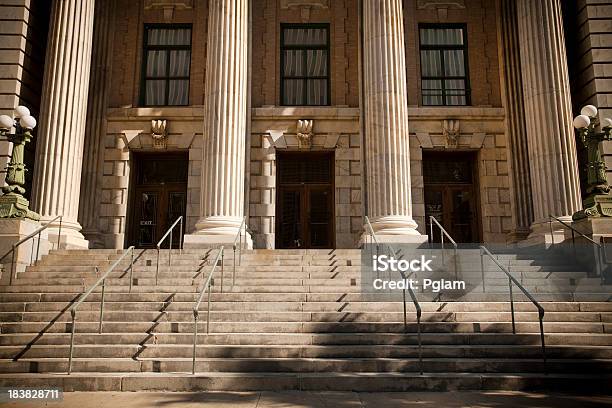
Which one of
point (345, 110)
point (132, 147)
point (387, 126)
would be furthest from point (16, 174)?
point (345, 110)

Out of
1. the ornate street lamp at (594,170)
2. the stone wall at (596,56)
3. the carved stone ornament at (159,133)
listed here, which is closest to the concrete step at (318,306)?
the ornate street lamp at (594,170)

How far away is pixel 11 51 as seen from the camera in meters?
16.5

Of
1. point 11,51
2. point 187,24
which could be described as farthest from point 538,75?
point 11,51

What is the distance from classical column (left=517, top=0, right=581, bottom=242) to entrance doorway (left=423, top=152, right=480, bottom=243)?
3.32m

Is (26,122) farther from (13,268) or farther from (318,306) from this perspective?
(318,306)

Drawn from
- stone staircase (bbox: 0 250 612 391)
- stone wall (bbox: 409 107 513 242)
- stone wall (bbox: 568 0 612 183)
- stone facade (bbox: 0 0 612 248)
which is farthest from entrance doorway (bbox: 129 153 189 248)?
stone wall (bbox: 568 0 612 183)

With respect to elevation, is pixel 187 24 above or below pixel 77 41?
above

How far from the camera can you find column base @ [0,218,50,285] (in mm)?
12373

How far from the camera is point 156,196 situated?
63.6 ft

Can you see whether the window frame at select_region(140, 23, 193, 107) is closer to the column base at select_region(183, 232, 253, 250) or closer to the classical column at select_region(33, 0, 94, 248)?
the classical column at select_region(33, 0, 94, 248)

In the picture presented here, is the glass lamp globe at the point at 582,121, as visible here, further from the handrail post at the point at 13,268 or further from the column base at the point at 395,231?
the handrail post at the point at 13,268

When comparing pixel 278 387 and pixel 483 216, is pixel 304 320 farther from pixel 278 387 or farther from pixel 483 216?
pixel 483 216

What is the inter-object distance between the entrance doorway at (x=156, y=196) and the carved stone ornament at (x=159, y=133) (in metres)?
0.61

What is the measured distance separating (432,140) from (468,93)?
264 cm
